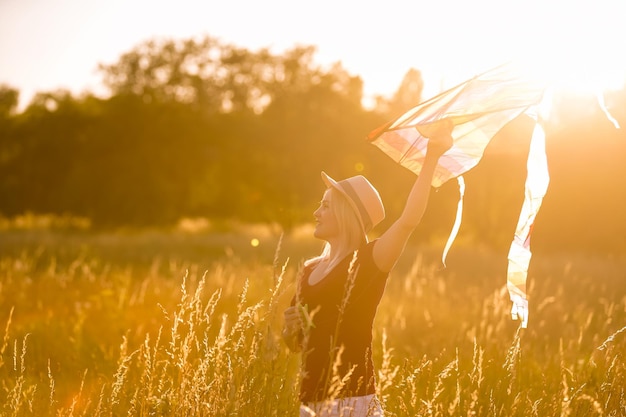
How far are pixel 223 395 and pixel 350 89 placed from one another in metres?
41.4

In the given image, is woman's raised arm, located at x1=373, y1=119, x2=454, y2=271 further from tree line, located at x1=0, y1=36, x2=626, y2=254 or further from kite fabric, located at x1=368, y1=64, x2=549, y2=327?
tree line, located at x1=0, y1=36, x2=626, y2=254

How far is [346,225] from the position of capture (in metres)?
3.28

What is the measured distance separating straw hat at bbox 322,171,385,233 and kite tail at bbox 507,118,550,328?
649 millimetres

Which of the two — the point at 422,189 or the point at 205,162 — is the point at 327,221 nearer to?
the point at 422,189

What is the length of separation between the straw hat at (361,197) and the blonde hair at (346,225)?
0.03 m

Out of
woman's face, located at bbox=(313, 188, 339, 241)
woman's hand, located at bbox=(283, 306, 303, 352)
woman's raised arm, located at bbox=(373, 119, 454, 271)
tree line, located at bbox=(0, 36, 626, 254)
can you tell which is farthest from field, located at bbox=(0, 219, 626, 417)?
tree line, located at bbox=(0, 36, 626, 254)

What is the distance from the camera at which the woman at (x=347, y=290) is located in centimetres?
299

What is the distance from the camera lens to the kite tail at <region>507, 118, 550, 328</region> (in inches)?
117

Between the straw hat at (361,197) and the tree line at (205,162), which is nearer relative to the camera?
the straw hat at (361,197)

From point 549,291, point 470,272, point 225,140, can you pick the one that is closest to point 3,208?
point 225,140


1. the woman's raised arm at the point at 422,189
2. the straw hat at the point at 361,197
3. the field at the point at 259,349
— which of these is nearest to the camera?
the woman's raised arm at the point at 422,189

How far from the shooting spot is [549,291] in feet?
31.2

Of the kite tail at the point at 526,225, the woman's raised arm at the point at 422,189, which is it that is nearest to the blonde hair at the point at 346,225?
the woman's raised arm at the point at 422,189

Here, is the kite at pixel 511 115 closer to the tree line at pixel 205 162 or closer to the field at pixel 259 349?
the field at pixel 259 349
